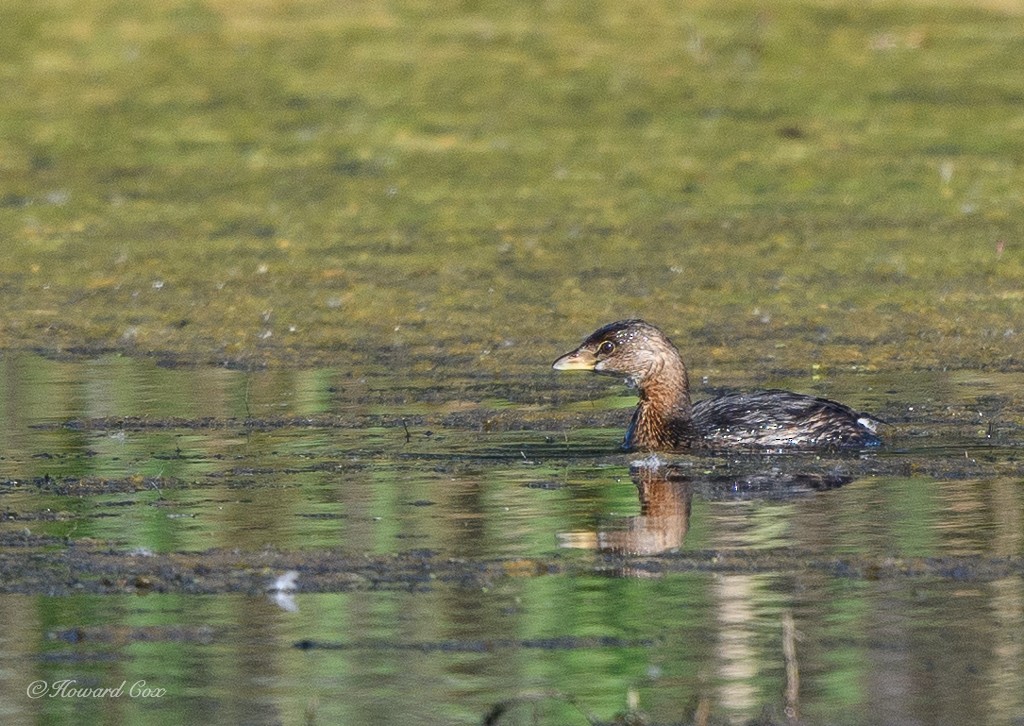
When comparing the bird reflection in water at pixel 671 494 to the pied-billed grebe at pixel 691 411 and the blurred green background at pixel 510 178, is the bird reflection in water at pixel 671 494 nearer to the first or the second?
the pied-billed grebe at pixel 691 411

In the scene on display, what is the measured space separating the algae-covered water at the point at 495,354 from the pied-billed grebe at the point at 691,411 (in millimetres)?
226

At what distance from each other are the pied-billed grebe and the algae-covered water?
23cm

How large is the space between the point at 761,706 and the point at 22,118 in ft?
50.6

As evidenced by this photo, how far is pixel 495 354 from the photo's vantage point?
12055 millimetres

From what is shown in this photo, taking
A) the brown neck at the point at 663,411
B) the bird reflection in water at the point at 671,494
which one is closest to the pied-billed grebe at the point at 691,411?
the brown neck at the point at 663,411

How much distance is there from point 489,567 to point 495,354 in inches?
202

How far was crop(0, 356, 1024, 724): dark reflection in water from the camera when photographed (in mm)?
5562

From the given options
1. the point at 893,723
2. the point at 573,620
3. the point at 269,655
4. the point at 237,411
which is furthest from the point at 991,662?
the point at 237,411

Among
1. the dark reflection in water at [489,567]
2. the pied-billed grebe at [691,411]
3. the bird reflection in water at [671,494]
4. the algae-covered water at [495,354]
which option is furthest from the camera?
the pied-billed grebe at [691,411]

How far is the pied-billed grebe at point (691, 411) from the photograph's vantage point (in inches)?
375

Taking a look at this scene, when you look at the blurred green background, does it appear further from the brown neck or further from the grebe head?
the brown neck

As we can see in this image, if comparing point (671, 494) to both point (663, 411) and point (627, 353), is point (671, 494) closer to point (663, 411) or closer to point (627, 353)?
point (663, 411)

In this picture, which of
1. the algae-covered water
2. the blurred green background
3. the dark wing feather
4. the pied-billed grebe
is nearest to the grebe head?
the pied-billed grebe

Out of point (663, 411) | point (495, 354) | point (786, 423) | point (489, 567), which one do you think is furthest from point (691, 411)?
point (489, 567)
